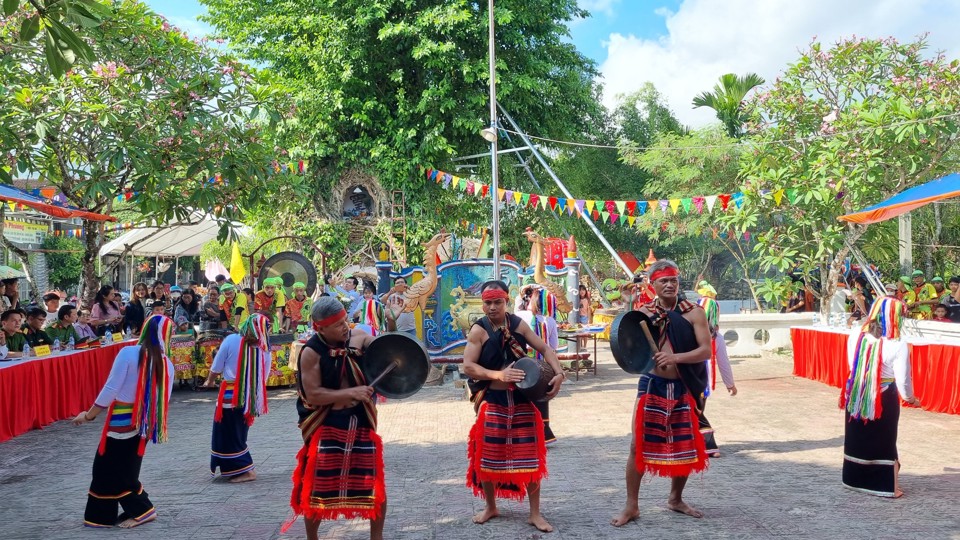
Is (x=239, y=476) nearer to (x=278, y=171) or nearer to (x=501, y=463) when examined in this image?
(x=501, y=463)

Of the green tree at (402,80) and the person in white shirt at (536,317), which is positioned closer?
the person in white shirt at (536,317)

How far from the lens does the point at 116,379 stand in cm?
544

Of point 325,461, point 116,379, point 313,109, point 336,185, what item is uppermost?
point 313,109

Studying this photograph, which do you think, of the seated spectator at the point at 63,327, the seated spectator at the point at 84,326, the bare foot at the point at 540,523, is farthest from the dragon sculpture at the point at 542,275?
the bare foot at the point at 540,523

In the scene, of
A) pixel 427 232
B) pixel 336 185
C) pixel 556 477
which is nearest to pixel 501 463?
pixel 556 477

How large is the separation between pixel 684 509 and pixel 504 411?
1456 mm

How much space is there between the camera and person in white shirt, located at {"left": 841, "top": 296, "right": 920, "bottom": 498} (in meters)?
5.83

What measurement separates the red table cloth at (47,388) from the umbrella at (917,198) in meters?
11.0

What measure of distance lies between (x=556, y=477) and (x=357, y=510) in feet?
8.73

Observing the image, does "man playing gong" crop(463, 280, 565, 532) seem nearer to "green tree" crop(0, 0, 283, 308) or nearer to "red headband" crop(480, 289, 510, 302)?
"red headband" crop(480, 289, 510, 302)

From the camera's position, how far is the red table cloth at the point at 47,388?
8.68m

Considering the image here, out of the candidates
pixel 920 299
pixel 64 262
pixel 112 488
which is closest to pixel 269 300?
pixel 112 488

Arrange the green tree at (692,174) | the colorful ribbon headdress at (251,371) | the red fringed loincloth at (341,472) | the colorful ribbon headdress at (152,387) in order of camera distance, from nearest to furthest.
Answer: the red fringed loincloth at (341,472) → the colorful ribbon headdress at (152,387) → the colorful ribbon headdress at (251,371) → the green tree at (692,174)

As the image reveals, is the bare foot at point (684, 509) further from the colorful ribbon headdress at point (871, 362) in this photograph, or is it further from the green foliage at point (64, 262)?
the green foliage at point (64, 262)
